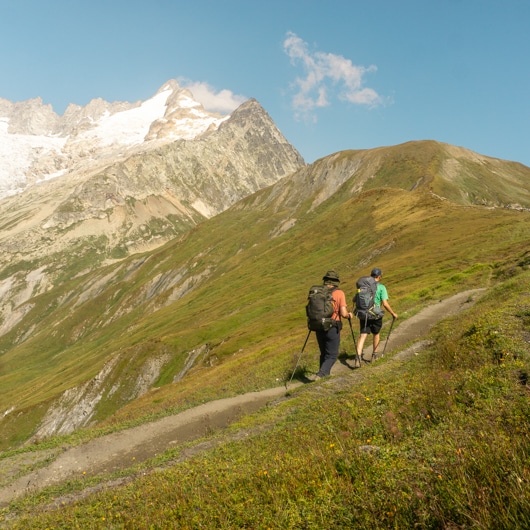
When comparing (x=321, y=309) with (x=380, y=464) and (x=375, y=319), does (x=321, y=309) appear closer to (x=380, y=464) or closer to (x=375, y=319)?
(x=375, y=319)

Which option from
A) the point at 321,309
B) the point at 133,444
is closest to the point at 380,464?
the point at 321,309

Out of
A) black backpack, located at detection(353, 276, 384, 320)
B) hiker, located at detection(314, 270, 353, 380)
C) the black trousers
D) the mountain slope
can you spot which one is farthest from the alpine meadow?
black backpack, located at detection(353, 276, 384, 320)

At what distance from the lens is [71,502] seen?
1066 centimetres

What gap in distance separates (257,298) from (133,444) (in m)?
65.6

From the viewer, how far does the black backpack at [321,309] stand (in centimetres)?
1652

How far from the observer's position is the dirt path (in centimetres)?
1410

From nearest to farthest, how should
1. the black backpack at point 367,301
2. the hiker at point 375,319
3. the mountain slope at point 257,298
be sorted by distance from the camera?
1. the black backpack at point 367,301
2. the hiker at point 375,319
3. the mountain slope at point 257,298

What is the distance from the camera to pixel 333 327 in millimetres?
17172

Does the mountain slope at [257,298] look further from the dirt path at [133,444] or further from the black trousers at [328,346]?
the black trousers at [328,346]

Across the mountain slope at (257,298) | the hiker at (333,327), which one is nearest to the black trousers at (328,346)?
the hiker at (333,327)

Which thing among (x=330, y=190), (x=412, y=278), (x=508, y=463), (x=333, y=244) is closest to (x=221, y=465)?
(x=508, y=463)

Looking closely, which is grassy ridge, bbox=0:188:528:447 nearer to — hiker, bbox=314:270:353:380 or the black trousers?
the black trousers

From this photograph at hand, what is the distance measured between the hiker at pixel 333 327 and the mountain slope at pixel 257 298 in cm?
424

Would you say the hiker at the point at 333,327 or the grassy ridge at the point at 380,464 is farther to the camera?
the hiker at the point at 333,327
